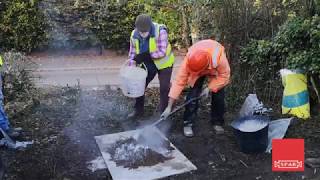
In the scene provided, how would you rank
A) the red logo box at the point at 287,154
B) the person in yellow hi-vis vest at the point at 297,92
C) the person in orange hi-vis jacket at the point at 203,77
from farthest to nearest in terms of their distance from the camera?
the person in yellow hi-vis vest at the point at 297,92
the person in orange hi-vis jacket at the point at 203,77
the red logo box at the point at 287,154

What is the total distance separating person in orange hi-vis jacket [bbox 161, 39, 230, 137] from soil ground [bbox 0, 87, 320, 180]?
23 cm

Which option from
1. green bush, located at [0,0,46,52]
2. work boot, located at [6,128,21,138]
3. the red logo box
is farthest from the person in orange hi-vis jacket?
green bush, located at [0,0,46,52]

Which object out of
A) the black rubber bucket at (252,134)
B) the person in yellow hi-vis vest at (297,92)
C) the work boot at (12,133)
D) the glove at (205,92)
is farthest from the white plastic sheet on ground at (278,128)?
the work boot at (12,133)

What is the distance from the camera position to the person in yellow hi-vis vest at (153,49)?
19.3 feet

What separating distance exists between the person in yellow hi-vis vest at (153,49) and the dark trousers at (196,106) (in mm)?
470

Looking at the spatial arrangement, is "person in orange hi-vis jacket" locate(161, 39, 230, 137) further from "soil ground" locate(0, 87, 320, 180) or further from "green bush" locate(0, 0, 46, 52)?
"green bush" locate(0, 0, 46, 52)

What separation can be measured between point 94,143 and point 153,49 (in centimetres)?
143

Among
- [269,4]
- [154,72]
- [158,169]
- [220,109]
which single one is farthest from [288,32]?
[158,169]

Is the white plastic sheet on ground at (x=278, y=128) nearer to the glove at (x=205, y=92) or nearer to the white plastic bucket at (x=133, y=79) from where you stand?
the glove at (x=205, y=92)

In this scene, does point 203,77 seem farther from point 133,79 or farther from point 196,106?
point 133,79

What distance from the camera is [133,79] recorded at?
5.99 meters

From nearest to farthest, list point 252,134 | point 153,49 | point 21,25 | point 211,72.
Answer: point 252,134 < point 211,72 < point 153,49 < point 21,25

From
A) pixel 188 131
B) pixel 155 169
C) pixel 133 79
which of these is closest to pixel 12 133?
pixel 133 79

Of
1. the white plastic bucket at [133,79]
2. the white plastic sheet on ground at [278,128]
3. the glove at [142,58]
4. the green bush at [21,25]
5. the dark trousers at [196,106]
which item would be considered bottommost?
the white plastic sheet on ground at [278,128]
